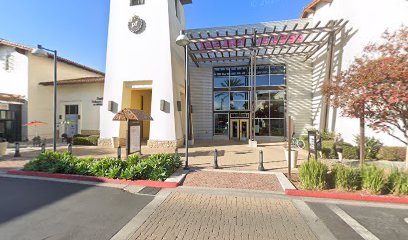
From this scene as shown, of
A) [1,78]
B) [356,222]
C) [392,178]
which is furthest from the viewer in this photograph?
[1,78]

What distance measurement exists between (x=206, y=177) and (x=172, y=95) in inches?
352

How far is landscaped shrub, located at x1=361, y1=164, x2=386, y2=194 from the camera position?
6020 mm

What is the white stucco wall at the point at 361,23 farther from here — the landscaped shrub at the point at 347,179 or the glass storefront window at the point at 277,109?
the landscaped shrub at the point at 347,179

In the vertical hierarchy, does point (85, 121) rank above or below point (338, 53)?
below

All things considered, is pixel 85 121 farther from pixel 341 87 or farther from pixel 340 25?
pixel 340 25

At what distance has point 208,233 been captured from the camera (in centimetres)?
405

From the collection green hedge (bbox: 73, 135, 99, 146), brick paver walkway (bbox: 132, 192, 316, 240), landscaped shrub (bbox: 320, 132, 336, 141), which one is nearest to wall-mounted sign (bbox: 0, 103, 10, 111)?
green hedge (bbox: 73, 135, 99, 146)

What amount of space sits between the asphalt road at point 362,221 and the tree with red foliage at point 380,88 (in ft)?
9.33

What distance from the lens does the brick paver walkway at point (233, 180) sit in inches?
273

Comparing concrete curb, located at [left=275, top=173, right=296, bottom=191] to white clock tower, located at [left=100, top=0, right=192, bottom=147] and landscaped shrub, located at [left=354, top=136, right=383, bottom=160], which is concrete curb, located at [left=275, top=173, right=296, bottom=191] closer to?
landscaped shrub, located at [left=354, top=136, right=383, bottom=160]

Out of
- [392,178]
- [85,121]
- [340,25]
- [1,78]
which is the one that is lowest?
[392,178]

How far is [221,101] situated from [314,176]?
1675cm

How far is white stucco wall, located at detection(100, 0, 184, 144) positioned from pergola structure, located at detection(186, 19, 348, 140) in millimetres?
2654

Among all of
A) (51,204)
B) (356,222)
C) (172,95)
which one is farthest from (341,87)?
(172,95)
